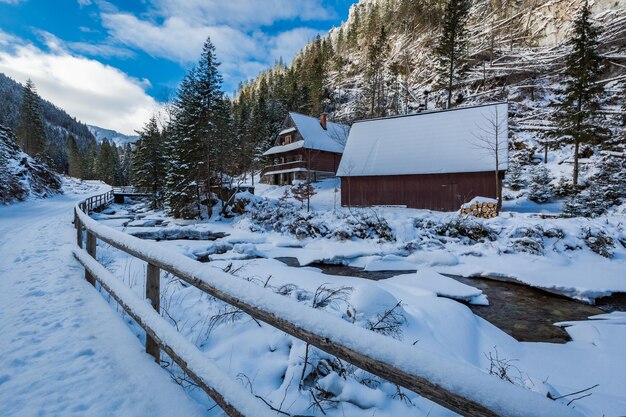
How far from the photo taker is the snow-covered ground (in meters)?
3.08

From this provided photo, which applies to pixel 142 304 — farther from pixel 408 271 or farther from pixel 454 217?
pixel 454 217

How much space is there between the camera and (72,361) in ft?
9.82

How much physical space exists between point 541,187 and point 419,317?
76.1 feet

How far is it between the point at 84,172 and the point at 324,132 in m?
76.1

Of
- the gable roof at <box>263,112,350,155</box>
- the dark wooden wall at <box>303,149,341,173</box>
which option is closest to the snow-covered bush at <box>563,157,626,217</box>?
the dark wooden wall at <box>303,149,341,173</box>

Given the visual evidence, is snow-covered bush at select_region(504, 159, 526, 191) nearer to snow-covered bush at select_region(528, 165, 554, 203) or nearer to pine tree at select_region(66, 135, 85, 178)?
snow-covered bush at select_region(528, 165, 554, 203)

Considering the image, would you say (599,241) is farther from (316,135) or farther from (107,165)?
(107,165)

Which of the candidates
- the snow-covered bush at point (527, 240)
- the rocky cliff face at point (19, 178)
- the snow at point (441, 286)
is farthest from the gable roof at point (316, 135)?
the snow at point (441, 286)

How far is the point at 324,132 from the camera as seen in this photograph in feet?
133

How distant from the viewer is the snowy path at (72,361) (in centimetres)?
239

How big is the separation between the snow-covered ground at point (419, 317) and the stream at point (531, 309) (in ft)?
1.02

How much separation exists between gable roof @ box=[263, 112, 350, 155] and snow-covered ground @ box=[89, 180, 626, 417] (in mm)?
25730

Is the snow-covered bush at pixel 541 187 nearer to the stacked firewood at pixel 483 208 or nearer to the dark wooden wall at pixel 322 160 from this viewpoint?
the stacked firewood at pixel 483 208

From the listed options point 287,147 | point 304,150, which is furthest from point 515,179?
point 287,147
